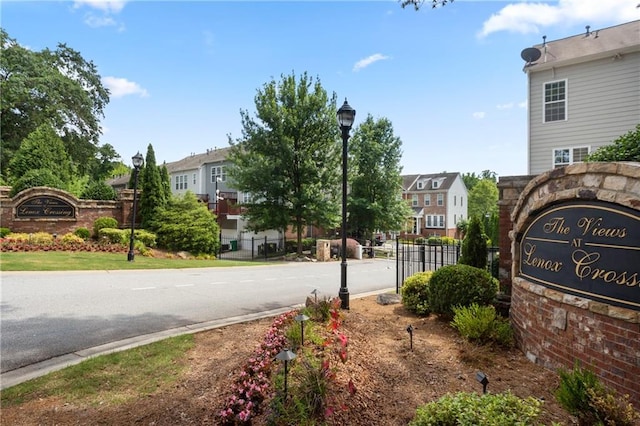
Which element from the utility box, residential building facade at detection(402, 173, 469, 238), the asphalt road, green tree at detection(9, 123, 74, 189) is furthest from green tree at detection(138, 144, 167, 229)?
residential building facade at detection(402, 173, 469, 238)

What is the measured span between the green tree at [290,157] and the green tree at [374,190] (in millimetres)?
8962

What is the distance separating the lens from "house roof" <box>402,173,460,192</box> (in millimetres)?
46250

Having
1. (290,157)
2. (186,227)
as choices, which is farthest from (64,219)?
(290,157)

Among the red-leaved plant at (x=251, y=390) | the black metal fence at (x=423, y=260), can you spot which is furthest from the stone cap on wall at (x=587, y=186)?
the red-leaved plant at (x=251, y=390)

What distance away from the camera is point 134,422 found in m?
3.25

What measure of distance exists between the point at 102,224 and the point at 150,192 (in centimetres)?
324

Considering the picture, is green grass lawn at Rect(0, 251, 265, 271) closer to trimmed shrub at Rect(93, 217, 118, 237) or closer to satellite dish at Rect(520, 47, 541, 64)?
trimmed shrub at Rect(93, 217, 118, 237)

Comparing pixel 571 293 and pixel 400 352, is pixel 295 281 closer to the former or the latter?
pixel 400 352

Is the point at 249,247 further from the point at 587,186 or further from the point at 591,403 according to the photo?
the point at 591,403

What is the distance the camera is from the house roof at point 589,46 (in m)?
12.8

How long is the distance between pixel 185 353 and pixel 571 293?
4956mm

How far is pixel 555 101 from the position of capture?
46.1 ft

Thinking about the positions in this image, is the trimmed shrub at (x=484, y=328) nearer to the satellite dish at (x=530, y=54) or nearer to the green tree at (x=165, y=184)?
the satellite dish at (x=530, y=54)

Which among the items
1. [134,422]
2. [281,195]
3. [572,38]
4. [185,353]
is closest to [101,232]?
[281,195]
